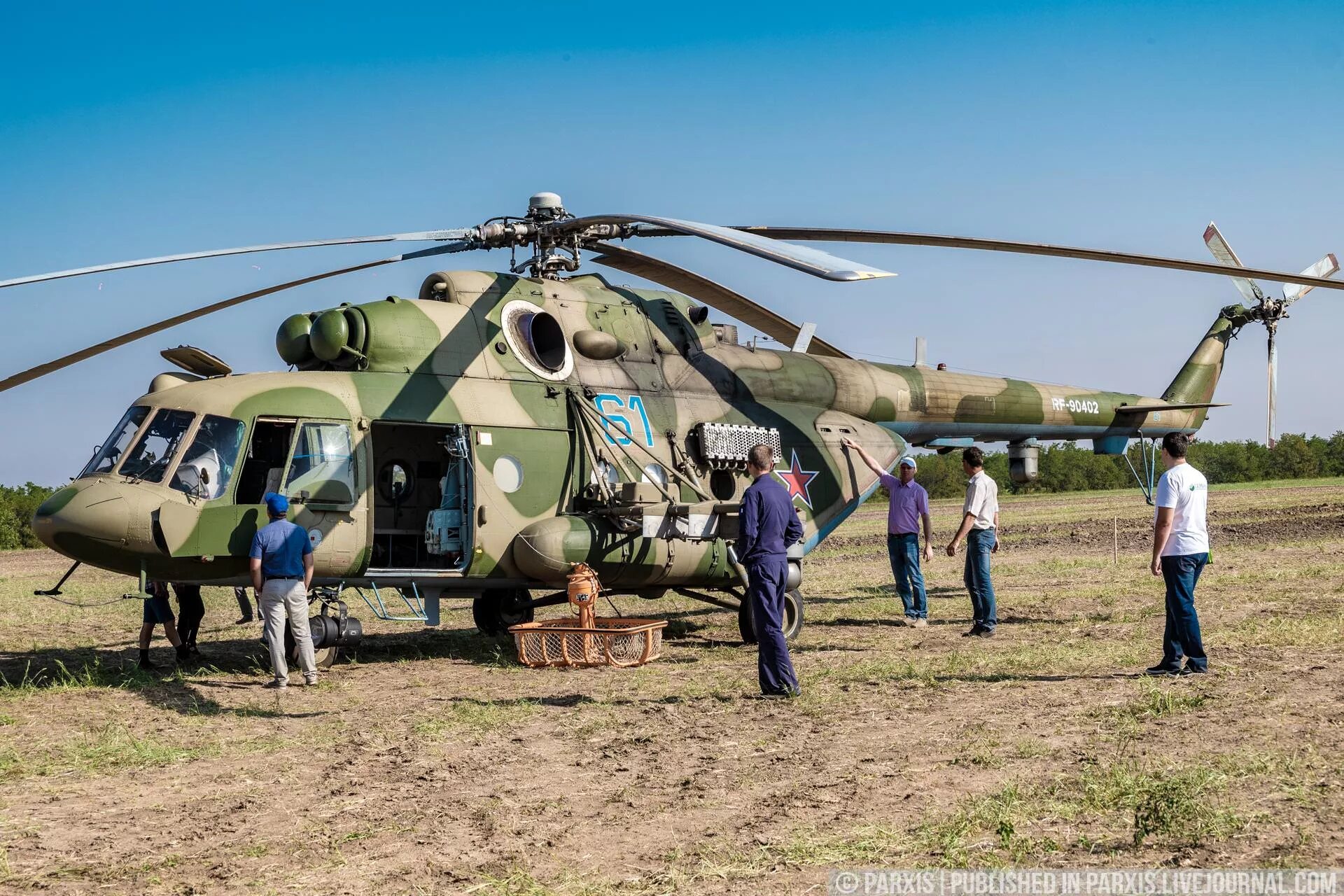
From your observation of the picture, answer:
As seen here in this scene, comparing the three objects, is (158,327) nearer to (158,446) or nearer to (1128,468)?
(158,446)

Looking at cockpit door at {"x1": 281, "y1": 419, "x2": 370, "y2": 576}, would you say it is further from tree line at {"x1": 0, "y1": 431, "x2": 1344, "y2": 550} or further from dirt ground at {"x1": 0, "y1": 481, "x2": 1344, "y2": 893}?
tree line at {"x1": 0, "y1": 431, "x2": 1344, "y2": 550}

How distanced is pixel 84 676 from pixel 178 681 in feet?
2.77

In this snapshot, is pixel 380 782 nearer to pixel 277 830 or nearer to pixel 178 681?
pixel 277 830

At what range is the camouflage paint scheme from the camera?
9211mm

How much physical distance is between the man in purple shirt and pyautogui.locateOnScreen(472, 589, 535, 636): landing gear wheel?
4.09m

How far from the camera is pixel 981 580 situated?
36.3 feet

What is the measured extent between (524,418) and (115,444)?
3547mm

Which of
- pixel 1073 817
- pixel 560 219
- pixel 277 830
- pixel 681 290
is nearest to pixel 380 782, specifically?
pixel 277 830

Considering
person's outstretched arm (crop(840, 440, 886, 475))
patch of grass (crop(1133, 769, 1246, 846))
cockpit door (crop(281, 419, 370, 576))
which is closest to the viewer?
patch of grass (crop(1133, 769, 1246, 846))

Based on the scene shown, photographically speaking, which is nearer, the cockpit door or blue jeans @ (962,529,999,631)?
the cockpit door

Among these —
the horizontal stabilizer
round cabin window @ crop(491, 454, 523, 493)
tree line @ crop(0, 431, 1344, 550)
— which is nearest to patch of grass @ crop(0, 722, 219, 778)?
round cabin window @ crop(491, 454, 523, 493)

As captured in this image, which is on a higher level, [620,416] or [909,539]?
[620,416]

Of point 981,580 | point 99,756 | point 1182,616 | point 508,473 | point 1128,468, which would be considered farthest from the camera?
point 1128,468

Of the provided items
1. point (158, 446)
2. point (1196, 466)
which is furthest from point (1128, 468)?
point (158, 446)
